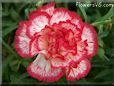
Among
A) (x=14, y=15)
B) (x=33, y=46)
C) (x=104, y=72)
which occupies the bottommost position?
(x=104, y=72)

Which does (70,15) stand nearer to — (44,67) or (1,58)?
(44,67)

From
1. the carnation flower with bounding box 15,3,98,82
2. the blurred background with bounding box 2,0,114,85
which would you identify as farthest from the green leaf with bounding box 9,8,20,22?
the carnation flower with bounding box 15,3,98,82

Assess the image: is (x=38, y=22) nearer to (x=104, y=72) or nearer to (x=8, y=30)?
(x=8, y=30)

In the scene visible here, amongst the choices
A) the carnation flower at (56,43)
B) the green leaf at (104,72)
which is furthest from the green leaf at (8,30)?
the green leaf at (104,72)

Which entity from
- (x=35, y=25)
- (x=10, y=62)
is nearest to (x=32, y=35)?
(x=35, y=25)

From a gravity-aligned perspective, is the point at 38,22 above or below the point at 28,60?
above

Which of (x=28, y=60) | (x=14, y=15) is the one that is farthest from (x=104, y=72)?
(x=14, y=15)

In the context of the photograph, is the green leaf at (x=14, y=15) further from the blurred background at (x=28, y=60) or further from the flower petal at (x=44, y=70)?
Answer: the flower petal at (x=44, y=70)

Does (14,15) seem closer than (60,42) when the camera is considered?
No
